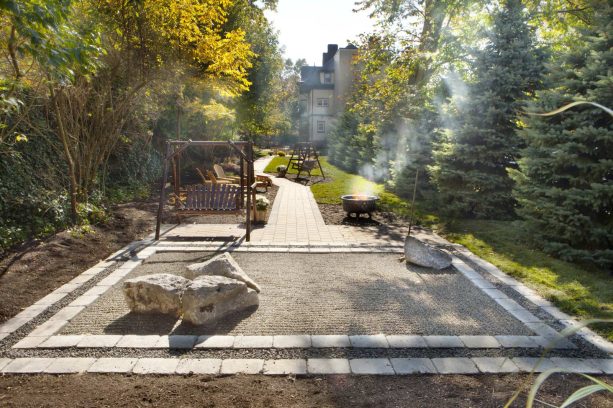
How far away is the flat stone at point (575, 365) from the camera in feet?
11.6

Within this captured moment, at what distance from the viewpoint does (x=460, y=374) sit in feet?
11.5

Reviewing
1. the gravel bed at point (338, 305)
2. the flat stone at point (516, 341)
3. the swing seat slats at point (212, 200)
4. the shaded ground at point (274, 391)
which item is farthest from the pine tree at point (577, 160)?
the swing seat slats at point (212, 200)

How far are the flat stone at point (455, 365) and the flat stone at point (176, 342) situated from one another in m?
2.24

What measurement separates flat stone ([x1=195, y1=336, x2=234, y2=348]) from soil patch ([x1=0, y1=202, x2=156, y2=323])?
2.25 metres

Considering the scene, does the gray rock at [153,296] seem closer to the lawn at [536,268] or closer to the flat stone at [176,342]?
the flat stone at [176,342]

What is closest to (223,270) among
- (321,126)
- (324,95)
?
(321,126)

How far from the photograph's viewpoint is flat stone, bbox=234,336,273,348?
3922 millimetres

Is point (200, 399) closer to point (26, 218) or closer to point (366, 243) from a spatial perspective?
point (366, 243)

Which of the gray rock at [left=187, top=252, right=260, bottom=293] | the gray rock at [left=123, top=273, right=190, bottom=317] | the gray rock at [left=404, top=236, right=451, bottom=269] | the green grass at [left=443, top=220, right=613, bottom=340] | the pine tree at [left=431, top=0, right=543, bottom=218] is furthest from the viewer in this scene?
the pine tree at [left=431, top=0, right=543, bottom=218]

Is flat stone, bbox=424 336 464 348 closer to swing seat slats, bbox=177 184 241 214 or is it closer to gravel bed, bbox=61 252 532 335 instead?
gravel bed, bbox=61 252 532 335

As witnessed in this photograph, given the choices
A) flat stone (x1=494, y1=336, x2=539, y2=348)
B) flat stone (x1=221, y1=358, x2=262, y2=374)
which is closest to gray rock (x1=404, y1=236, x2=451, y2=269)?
flat stone (x1=494, y1=336, x2=539, y2=348)

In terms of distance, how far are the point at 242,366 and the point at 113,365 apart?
1100 mm

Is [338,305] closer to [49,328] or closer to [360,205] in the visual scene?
[49,328]

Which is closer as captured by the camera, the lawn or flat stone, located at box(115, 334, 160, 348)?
flat stone, located at box(115, 334, 160, 348)
